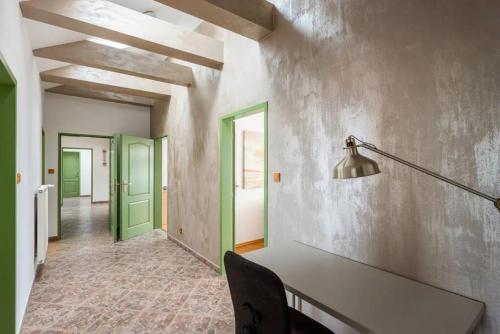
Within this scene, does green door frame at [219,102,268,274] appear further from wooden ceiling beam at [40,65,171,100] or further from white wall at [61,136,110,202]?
white wall at [61,136,110,202]

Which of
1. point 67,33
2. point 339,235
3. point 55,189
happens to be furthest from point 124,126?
point 339,235

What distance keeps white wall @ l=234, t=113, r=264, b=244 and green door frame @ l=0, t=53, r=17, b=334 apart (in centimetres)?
285

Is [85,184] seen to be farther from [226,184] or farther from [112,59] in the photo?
[226,184]

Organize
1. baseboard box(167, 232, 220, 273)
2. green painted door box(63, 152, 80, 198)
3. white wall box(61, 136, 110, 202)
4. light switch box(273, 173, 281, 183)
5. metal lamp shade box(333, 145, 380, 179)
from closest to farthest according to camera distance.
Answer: metal lamp shade box(333, 145, 380, 179), light switch box(273, 173, 281, 183), baseboard box(167, 232, 220, 273), white wall box(61, 136, 110, 202), green painted door box(63, 152, 80, 198)

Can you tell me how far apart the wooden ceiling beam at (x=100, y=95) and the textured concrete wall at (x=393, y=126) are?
385 centimetres

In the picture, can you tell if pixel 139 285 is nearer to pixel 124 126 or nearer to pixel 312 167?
pixel 312 167

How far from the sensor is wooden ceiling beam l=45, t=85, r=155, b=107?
501cm

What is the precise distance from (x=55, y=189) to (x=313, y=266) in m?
5.37

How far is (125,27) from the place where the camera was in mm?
2584

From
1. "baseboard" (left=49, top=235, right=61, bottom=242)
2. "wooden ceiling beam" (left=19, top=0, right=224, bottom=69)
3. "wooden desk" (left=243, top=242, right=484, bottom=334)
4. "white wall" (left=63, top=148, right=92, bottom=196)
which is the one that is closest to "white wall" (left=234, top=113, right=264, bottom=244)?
"wooden ceiling beam" (left=19, top=0, right=224, bottom=69)

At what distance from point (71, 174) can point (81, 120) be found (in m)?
7.68

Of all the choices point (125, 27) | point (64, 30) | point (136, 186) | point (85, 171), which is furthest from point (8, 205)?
point (85, 171)

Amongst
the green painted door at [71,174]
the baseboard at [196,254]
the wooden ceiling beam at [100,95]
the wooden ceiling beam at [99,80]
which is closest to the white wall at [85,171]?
the green painted door at [71,174]

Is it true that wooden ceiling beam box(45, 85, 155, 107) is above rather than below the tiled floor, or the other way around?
above
